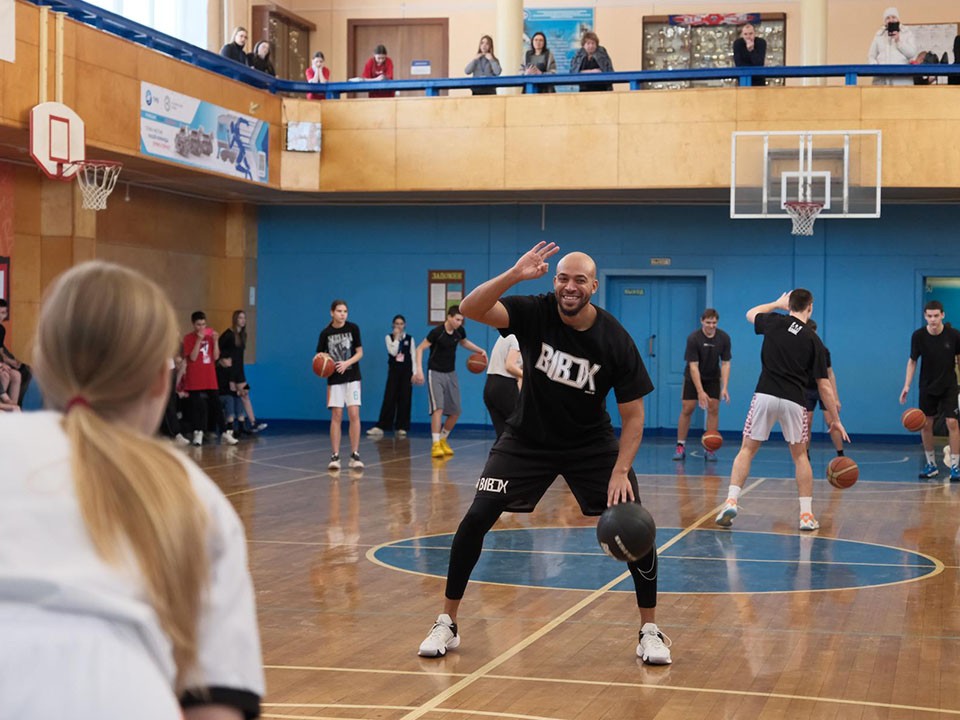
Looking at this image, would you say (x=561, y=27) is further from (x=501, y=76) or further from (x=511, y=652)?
(x=511, y=652)

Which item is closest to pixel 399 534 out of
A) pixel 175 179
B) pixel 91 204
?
pixel 91 204

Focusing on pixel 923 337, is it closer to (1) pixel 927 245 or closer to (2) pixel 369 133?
(1) pixel 927 245

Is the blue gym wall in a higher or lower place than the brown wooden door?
lower

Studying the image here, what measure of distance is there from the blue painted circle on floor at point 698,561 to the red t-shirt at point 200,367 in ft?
30.5

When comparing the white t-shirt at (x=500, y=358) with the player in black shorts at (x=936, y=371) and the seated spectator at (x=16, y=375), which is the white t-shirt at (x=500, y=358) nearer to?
the seated spectator at (x=16, y=375)

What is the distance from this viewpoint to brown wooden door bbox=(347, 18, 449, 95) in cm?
2484

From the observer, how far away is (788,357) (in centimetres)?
1090

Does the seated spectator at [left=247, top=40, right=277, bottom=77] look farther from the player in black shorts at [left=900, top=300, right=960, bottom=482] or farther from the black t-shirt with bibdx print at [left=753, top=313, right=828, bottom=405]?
the black t-shirt with bibdx print at [left=753, top=313, right=828, bottom=405]

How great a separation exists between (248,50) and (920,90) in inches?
458

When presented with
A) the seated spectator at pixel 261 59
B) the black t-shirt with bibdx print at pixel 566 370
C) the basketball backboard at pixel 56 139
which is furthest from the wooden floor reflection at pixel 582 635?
the seated spectator at pixel 261 59

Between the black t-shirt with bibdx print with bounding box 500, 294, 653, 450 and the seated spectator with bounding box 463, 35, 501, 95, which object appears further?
the seated spectator with bounding box 463, 35, 501, 95

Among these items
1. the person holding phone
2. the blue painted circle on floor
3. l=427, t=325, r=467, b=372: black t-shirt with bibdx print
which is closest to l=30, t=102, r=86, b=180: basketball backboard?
l=427, t=325, r=467, b=372: black t-shirt with bibdx print

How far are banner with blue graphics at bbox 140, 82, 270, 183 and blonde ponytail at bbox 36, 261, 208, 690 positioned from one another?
15352mm

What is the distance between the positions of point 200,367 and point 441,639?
13308mm
